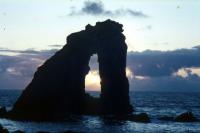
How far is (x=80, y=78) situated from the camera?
108375 millimetres

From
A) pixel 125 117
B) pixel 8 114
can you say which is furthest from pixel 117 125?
pixel 8 114

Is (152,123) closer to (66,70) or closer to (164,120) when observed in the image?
(164,120)

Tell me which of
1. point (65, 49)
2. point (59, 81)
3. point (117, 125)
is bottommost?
point (117, 125)

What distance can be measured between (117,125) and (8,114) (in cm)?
2400

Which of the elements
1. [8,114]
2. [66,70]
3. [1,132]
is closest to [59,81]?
[66,70]

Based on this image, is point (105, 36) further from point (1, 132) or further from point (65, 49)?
point (1, 132)

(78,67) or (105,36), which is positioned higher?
(105,36)

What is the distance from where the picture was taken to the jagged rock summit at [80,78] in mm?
101062

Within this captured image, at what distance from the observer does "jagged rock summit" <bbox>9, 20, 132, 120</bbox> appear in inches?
3979

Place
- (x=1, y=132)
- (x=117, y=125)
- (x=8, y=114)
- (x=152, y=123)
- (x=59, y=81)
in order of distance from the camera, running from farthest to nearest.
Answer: (x=59, y=81), (x=8, y=114), (x=152, y=123), (x=117, y=125), (x=1, y=132)

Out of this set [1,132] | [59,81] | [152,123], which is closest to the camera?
[1,132]

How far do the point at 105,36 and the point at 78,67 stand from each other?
8915 millimetres

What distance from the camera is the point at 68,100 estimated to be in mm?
104312

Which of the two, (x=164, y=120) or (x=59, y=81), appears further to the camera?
(x=59, y=81)
